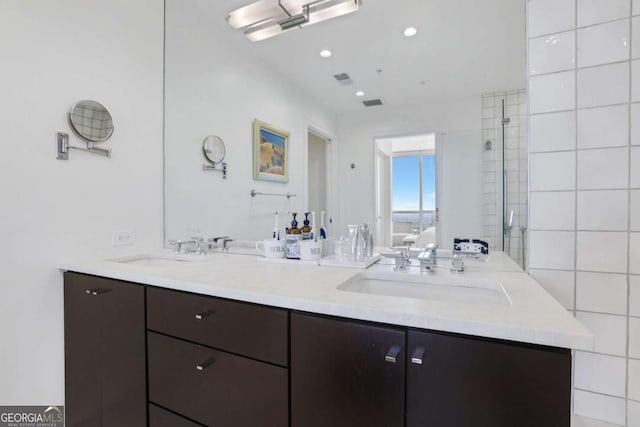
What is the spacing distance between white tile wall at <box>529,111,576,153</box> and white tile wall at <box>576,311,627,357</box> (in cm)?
61

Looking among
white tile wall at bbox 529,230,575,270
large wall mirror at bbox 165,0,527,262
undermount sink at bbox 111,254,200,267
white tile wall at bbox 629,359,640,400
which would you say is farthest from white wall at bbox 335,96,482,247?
undermount sink at bbox 111,254,200,267

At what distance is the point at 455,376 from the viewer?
69 centimetres

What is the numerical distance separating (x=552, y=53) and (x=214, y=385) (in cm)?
171

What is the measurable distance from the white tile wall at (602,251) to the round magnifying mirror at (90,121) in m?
2.21

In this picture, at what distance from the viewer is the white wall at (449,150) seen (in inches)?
54.3

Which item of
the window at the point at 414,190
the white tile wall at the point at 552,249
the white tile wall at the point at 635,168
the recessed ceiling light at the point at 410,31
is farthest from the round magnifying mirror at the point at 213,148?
the white tile wall at the point at 635,168

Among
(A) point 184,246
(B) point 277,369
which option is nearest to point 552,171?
(B) point 277,369

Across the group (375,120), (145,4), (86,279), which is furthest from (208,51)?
(86,279)

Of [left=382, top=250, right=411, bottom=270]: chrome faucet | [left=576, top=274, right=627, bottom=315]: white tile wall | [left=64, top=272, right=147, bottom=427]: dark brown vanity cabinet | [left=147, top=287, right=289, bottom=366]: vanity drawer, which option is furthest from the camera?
[left=382, top=250, right=411, bottom=270]: chrome faucet

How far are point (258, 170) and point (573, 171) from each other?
1.54m

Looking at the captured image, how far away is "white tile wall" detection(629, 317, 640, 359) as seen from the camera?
97cm

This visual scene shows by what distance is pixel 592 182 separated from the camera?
40.6 inches

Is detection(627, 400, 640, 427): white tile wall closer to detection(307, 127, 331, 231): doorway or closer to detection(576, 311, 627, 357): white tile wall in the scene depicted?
detection(576, 311, 627, 357): white tile wall

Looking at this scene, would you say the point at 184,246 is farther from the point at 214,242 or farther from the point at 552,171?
the point at 552,171
